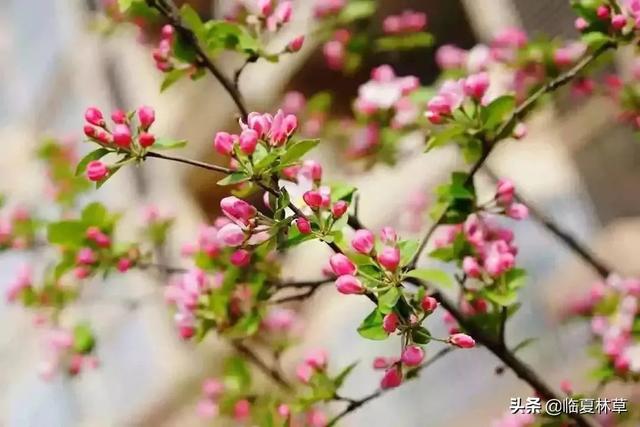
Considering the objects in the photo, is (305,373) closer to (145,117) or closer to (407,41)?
(145,117)

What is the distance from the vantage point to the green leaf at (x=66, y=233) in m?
0.78

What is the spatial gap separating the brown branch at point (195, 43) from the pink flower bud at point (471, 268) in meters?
0.19

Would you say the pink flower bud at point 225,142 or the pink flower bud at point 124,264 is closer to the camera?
the pink flower bud at point 225,142

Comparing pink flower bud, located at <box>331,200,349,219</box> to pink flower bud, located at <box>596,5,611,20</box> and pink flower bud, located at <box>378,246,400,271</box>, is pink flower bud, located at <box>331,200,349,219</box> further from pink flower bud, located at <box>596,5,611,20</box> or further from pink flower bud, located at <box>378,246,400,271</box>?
pink flower bud, located at <box>596,5,611,20</box>

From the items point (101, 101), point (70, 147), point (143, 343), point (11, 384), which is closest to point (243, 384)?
point (70, 147)

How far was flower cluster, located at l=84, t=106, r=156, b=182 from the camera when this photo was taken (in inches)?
21.8

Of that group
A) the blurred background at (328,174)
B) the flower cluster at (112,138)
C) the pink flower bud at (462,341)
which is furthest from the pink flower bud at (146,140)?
the blurred background at (328,174)

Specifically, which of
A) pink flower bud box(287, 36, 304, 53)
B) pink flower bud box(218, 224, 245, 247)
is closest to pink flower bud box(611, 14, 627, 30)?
pink flower bud box(287, 36, 304, 53)

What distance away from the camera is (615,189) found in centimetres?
124

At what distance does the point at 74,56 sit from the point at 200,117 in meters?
0.63

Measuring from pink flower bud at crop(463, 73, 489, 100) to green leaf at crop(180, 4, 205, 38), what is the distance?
0.20 m

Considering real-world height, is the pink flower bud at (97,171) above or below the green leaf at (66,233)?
above

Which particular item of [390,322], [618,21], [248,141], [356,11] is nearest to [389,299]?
[390,322]

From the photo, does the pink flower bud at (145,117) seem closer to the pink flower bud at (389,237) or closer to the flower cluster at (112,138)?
the flower cluster at (112,138)
